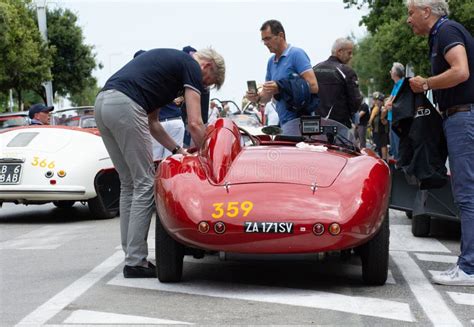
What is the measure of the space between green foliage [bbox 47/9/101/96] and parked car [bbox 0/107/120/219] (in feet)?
163

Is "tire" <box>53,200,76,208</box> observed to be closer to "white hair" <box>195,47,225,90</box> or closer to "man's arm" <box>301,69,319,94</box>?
"man's arm" <box>301,69,319,94</box>

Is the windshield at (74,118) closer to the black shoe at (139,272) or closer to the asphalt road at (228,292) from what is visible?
the asphalt road at (228,292)

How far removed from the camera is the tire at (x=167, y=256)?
21.1ft

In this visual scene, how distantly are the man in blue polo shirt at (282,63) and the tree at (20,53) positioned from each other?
3870 centimetres

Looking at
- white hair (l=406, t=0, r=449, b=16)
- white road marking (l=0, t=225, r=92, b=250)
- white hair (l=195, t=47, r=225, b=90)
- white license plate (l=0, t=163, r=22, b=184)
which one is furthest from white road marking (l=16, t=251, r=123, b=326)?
white license plate (l=0, t=163, r=22, b=184)

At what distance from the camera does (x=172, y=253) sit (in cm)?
646

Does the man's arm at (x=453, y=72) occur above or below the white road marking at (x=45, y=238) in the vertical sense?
above

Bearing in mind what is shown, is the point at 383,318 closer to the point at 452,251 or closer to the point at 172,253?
the point at 172,253

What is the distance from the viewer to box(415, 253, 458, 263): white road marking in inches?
310

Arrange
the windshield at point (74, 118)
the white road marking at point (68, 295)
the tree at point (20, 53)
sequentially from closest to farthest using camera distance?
the white road marking at point (68, 295) < the windshield at point (74, 118) < the tree at point (20, 53)

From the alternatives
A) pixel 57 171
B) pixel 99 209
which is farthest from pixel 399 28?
pixel 57 171

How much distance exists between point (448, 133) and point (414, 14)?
827 millimetres

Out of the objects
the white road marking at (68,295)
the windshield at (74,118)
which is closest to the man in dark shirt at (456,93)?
the white road marking at (68,295)

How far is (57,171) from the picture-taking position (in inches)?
435
